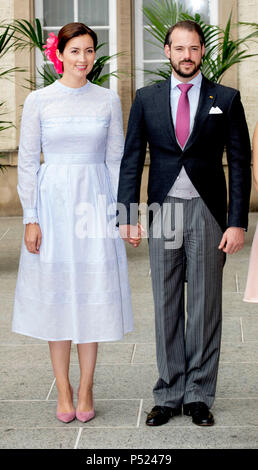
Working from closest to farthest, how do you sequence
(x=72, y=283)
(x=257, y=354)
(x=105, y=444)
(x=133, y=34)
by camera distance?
(x=105, y=444) → (x=72, y=283) → (x=257, y=354) → (x=133, y=34)

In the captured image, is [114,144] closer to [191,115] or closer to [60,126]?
[60,126]

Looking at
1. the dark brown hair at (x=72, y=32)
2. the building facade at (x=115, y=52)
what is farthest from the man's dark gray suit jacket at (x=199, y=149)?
the building facade at (x=115, y=52)

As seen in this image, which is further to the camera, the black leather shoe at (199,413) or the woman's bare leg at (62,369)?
the woman's bare leg at (62,369)

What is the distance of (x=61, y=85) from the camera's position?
4.74 metres

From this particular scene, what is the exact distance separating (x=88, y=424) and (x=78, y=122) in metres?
1.38

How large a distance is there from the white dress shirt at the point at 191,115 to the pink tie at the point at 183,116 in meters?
0.02

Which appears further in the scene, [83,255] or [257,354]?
[257,354]

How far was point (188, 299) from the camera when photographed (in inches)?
189

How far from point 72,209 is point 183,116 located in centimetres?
65

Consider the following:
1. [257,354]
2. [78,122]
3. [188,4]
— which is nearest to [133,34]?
[188,4]

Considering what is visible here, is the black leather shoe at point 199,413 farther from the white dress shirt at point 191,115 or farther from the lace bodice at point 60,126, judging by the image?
the lace bodice at point 60,126

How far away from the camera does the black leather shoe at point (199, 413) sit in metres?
4.68

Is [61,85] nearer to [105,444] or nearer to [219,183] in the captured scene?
[219,183]

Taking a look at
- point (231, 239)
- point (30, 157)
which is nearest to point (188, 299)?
point (231, 239)
